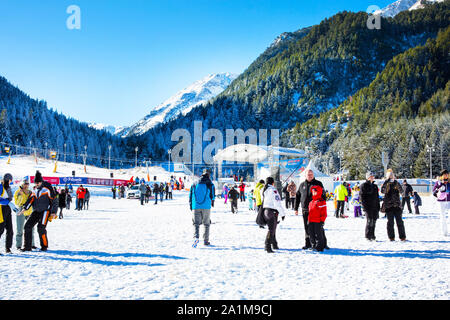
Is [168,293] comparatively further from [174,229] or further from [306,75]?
[306,75]

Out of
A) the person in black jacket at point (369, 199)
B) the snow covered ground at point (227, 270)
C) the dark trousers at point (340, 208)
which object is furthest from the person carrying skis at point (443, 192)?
the dark trousers at point (340, 208)

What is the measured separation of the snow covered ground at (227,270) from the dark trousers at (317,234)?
0.23 meters

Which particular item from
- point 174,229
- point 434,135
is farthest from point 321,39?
point 174,229

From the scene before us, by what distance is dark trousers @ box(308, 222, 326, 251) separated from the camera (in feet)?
21.5

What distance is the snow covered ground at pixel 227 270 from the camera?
3996 mm

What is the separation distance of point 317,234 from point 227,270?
235 cm

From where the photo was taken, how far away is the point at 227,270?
16.9 feet

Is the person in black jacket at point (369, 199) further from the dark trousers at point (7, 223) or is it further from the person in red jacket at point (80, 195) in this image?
the person in red jacket at point (80, 195)

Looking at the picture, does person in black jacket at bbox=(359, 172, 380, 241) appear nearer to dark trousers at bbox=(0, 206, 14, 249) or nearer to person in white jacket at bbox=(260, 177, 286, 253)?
person in white jacket at bbox=(260, 177, 286, 253)

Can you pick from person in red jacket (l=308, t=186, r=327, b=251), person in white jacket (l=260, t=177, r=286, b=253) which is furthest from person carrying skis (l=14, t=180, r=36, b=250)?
person in red jacket (l=308, t=186, r=327, b=251)

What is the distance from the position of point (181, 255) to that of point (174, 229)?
170 inches

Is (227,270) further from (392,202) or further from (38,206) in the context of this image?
(392,202)

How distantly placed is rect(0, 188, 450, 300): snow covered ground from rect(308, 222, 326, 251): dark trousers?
23cm
